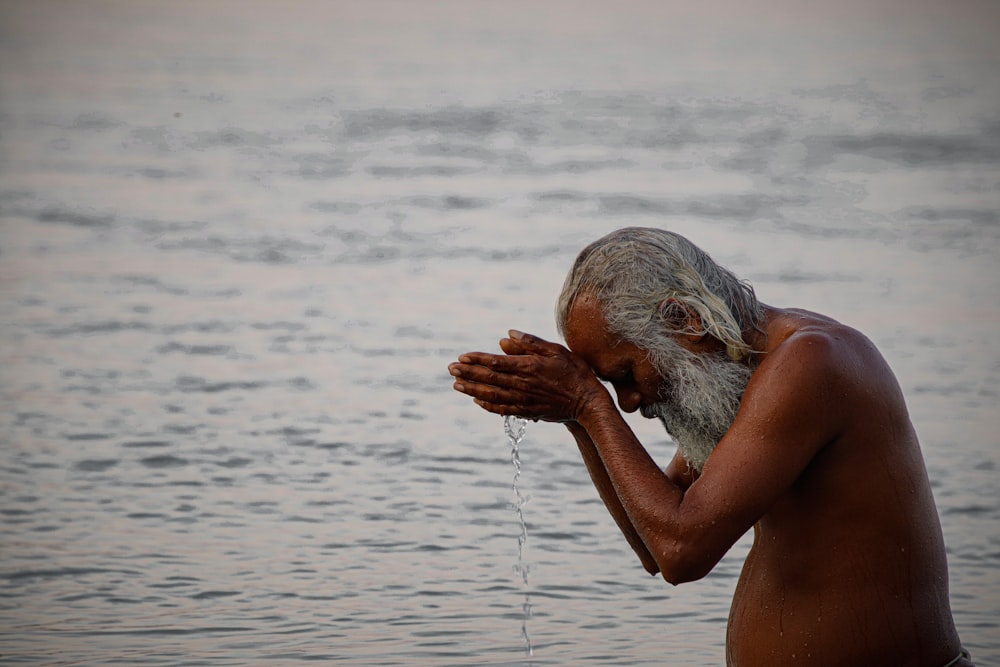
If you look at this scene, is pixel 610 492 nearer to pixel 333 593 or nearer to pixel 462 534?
pixel 333 593

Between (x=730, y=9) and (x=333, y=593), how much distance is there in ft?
39.4

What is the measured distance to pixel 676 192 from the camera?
1278 centimetres

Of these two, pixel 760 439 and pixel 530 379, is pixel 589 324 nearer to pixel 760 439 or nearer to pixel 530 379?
pixel 530 379

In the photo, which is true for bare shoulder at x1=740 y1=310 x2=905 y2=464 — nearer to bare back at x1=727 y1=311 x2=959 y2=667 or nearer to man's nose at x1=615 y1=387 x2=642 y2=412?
bare back at x1=727 y1=311 x2=959 y2=667

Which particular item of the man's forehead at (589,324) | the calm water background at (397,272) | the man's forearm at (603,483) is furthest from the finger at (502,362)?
the calm water background at (397,272)

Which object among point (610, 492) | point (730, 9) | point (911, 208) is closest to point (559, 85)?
point (730, 9)

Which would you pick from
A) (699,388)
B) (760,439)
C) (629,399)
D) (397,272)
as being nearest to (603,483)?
(629,399)

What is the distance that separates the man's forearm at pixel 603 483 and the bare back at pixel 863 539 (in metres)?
0.36

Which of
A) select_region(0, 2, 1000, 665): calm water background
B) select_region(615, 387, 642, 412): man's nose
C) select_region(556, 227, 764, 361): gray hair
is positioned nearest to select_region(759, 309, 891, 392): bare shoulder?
select_region(556, 227, 764, 361): gray hair

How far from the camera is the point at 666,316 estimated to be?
2.74 metres

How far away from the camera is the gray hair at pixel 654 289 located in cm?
273

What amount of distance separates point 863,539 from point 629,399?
0.55 m

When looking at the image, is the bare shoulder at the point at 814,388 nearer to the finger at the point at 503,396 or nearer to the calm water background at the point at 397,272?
the finger at the point at 503,396

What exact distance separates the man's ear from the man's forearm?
0.32m
